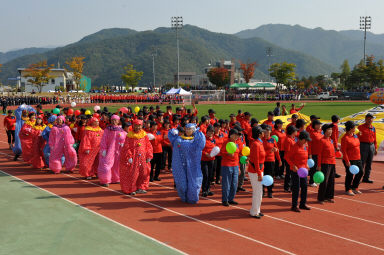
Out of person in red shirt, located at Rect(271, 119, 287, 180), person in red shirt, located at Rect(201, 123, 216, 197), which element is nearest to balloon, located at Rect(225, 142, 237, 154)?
person in red shirt, located at Rect(201, 123, 216, 197)

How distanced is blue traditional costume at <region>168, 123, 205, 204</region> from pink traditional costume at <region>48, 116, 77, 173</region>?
431 centimetres

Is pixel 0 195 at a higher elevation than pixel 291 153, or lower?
lower

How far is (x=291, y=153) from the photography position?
301 inches

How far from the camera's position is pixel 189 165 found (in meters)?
8.04

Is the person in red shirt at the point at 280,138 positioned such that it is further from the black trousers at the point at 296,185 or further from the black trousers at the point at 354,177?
the black trousers at the point at 296,185

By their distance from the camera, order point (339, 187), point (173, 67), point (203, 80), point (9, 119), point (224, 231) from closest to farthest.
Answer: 1. point (224, 231)
2. point (339, 187)
3. point (9, 119)
4. point (203, 80)
5. point (173, 67)

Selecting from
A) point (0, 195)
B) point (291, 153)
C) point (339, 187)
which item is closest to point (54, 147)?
point (0, 195)

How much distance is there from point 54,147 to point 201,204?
524cm

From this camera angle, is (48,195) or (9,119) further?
(9,119)

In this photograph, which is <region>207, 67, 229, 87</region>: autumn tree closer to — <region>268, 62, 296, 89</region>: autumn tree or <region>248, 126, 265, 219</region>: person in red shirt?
<region>268, 62, 296, 89</region>: autumn tree

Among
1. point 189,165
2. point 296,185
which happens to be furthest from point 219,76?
point 296,185

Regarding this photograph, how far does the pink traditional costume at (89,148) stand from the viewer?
10312 mm

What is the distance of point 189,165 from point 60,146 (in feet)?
15.9

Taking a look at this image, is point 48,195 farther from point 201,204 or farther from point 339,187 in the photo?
point 339,187
